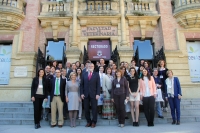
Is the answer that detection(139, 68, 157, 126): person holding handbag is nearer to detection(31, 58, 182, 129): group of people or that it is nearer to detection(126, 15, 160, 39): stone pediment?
detection(31, 58, 182, 129): group of people

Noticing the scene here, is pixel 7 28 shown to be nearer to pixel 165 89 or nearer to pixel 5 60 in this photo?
pixel 5 60

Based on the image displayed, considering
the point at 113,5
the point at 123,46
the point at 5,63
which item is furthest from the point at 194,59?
the point at 5,63

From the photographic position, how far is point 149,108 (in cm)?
594

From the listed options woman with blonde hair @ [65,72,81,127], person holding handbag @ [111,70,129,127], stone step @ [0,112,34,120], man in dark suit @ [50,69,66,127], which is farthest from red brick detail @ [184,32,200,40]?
stone step @ [0,112,34,120]

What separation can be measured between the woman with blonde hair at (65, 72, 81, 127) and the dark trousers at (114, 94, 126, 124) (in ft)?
4.49

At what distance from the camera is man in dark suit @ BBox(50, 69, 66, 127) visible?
5875 millimetres

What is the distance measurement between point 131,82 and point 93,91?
1414 millimetres

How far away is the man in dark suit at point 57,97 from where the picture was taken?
5875 mm

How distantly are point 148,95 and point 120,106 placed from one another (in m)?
1.12

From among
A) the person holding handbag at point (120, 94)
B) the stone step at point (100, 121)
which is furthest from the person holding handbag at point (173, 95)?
the person holding handbag at point (120, 94)

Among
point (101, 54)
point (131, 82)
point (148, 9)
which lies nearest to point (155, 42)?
point (148, 9)

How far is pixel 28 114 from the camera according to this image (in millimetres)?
6895

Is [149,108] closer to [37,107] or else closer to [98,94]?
[98,94]

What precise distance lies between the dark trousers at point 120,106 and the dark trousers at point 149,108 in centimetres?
82
